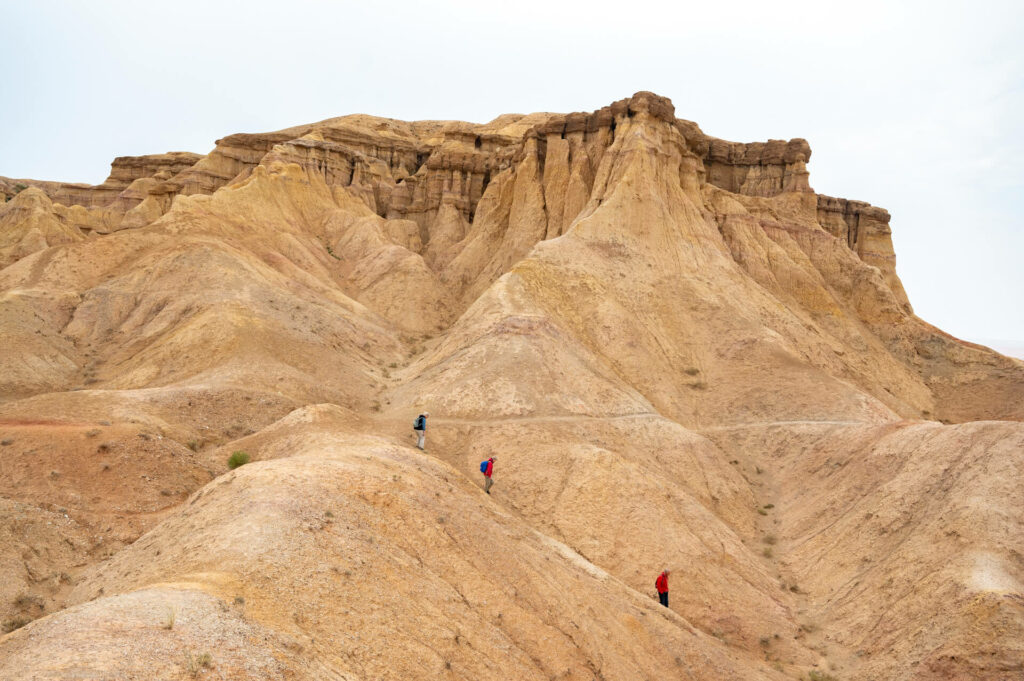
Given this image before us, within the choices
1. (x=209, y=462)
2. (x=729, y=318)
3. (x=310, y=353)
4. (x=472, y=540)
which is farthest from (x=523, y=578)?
(x=729, y=318)

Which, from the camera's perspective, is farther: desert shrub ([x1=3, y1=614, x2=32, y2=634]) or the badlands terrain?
the badlands terrain

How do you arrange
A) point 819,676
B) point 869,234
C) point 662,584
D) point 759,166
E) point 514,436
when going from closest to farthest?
point 819,676 → point 662,584 → point 514,436 → point 759,166 → point 869,234

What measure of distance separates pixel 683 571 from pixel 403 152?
56.9 meters

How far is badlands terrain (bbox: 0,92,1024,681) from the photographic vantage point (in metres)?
11.4

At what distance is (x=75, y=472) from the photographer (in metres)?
17.2

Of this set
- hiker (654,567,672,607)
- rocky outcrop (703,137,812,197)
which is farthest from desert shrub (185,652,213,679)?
rocky outcrop (703,137,812,197)

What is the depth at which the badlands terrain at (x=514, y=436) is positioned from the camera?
1140cm

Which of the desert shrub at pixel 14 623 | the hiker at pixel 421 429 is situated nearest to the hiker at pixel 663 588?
the hiker at pixel 421 429

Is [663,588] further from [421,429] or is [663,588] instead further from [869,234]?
[869,234]

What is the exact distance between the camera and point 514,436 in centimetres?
2538

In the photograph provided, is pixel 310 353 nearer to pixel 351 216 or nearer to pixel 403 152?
pixel 351 216

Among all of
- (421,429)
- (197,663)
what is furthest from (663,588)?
(197,663)

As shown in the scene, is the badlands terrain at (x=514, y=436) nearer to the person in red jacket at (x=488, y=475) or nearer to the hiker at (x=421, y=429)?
the person in red jacket at (x=488, y=475)

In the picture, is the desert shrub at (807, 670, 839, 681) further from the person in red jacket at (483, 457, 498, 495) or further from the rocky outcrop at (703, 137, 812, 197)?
the rocky outcrop at (703, 137, 812, 197)
